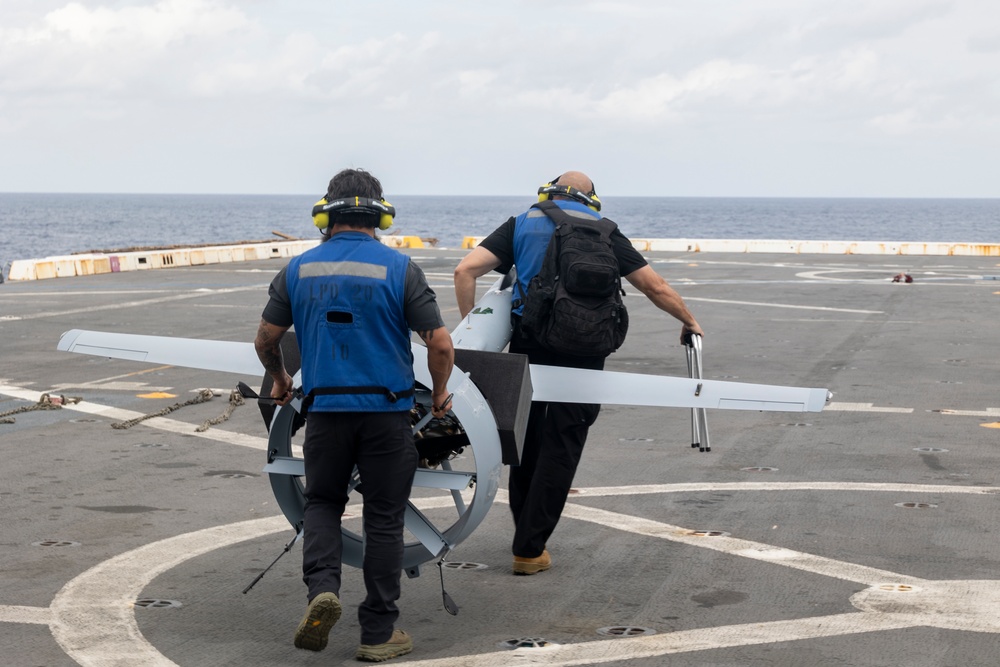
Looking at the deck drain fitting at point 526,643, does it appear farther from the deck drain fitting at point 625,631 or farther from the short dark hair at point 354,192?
the short dark hair at point 354,192

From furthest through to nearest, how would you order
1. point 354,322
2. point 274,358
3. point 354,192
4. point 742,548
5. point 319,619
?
1. point 742,548
2. point 274,358
3. point 354,192
4. point 354,322
5. point 319,619

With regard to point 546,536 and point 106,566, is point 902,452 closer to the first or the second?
point 546,536

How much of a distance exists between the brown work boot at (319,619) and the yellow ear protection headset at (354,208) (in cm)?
158

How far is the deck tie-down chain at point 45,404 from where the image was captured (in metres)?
10.9

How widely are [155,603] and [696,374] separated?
3022 millimetres

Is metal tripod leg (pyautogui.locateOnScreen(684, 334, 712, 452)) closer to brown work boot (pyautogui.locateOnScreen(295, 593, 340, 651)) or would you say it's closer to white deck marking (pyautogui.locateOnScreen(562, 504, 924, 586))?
white deck marking (pyautogui.locateOnScreen(562, 504, 924, 586))

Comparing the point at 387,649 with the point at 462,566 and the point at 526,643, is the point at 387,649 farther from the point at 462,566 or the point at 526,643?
the point at 462,566

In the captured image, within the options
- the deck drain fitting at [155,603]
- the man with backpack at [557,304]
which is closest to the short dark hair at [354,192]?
the man with backpack at [557,304]

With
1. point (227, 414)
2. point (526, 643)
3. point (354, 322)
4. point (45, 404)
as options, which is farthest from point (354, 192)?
point (45, 404)

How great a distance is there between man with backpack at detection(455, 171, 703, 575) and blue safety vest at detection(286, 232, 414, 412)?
127 cm

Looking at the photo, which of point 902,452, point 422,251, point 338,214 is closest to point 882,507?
point 902,452

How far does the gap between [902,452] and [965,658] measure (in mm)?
4547

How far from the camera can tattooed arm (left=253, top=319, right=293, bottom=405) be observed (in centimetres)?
539

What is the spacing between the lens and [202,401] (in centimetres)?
1178
